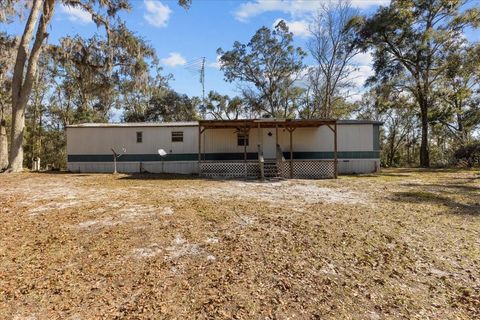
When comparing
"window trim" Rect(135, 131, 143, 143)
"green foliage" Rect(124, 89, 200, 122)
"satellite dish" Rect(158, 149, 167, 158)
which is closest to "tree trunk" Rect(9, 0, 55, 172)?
"window trim" Rect(135, 131, 143, 143)

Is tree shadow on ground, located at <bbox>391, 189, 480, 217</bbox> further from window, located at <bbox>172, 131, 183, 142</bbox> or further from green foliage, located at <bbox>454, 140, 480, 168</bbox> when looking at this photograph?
green foliage, located at <bbox>454, 140, 480, 168</bbox>

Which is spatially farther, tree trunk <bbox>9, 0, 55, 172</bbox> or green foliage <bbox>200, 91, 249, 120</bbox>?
green foliage <bbox>200, 91, 249, 120</bbox>

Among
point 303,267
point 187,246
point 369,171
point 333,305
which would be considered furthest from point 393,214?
point 369,171

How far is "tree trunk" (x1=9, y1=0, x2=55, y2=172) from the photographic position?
512 inches

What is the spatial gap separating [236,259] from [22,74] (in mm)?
14073

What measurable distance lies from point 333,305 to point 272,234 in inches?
79.1

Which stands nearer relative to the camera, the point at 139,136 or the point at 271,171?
the point at 271,171

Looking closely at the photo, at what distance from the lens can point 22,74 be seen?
43.7ft

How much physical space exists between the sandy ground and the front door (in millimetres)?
8024

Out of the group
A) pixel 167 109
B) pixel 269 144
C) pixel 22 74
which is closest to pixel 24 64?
pixel 22 74

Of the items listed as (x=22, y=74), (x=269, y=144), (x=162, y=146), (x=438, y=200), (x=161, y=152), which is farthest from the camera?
(x=269, y=144)

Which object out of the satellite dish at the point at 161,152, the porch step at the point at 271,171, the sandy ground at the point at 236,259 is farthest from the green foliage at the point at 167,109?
the sandy ground at the point at 236,259

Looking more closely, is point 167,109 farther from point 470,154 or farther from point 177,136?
point 470,154

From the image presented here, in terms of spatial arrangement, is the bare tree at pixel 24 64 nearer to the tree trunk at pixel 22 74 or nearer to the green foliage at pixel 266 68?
the tree trunk at pixel 22 74
